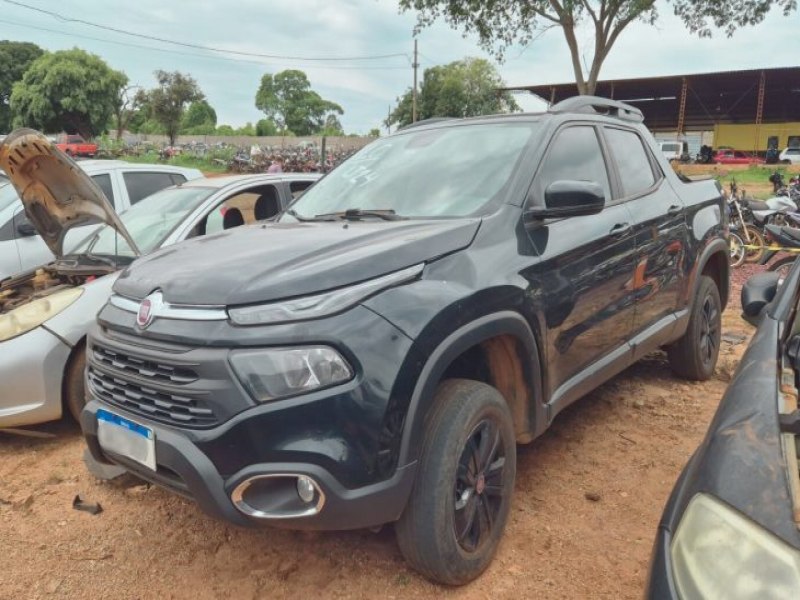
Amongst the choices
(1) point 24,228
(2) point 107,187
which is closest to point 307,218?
(2) point 107,187

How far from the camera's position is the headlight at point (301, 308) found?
1986mm

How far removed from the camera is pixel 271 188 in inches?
210

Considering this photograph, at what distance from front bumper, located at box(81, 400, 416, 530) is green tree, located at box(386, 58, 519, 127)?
46.0 metres

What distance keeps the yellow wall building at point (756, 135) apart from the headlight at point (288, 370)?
121 feet

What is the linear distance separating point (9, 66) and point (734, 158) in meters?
54.7

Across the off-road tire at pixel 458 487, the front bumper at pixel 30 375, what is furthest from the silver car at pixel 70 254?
the off-road tire at pixel 458 487

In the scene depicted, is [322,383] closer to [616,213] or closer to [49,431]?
[616,213]

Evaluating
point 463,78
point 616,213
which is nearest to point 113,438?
point 616,213

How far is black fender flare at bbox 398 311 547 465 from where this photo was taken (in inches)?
80.6

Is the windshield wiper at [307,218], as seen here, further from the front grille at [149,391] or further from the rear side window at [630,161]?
the rear side window at [630,161]

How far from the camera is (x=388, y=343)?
6.57 feet

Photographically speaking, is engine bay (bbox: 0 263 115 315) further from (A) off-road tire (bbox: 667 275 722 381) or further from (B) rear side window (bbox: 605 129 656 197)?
(A) off-road tire (bbox: 667 275 722 381)

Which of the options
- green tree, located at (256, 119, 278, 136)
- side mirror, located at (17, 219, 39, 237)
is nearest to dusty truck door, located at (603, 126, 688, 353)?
side mirror, located at (17, 219, 39, 237)

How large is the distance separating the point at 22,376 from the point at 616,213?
10.9 feet
